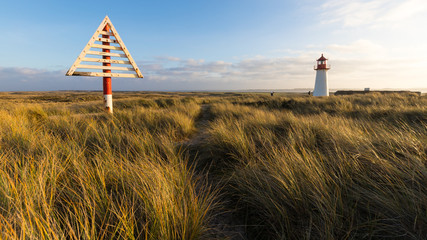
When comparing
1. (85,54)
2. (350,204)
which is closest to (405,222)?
(350,204)

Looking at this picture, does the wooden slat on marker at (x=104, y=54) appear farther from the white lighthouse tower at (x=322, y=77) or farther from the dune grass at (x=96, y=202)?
the white lighthouse tower at (x=322, y=77)

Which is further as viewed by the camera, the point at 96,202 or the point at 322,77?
the point at 322,77

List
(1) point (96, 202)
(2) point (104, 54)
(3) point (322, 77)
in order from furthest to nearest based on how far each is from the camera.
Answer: (3) point (322, 77) < (2) point (104, 54) < (1) point (96, 202)

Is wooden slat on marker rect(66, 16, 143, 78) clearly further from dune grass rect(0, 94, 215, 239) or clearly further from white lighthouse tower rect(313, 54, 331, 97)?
white lighthouse tower rect(313, 54, 331, 97)

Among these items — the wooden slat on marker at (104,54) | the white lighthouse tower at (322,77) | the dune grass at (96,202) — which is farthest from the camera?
the white lighthouse tower at (322,77)

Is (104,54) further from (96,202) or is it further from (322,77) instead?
(322,77)

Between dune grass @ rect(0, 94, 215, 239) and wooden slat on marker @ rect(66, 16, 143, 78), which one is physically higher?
wooden slat on marker @ rect(66, 16, 143, 78)

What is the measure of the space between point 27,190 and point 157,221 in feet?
2.99

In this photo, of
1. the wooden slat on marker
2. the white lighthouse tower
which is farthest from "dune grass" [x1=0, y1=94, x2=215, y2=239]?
the white lighthouse tower

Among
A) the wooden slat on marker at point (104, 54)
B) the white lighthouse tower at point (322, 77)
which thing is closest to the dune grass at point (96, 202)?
the wooden slat on marker at point (104, 54)

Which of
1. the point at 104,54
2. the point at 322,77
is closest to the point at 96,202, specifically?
the point at 104,54

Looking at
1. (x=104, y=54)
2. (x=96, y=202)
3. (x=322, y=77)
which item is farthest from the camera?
(x=322, y=77)

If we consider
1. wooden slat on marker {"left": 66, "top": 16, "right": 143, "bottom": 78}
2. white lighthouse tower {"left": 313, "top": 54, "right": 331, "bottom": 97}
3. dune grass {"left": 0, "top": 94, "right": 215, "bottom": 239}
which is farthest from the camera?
white lighthouse tower {"left": 313, "top": 54, "right": 331, "bottom": 97}

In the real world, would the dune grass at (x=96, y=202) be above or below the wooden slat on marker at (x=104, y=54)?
below
